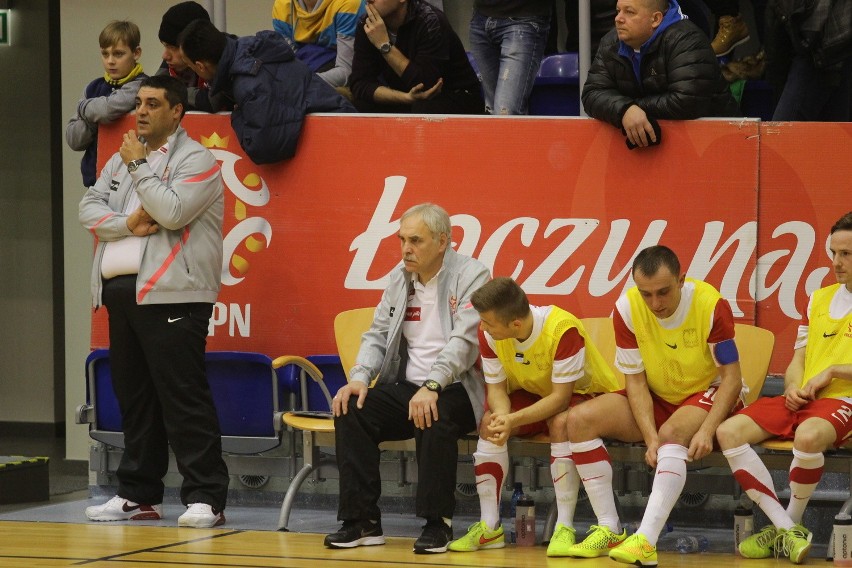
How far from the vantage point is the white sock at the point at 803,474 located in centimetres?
509

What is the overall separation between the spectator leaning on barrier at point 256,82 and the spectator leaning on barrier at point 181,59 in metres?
0.13

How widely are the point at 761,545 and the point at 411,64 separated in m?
3.25

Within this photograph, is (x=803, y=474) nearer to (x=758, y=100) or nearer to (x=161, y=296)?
(x=161, y=296)

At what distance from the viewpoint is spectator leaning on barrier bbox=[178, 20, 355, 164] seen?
6527 mm

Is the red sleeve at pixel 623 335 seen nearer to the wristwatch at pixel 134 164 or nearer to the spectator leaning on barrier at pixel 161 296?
the spectator leaning on barrier at pixel 161 296

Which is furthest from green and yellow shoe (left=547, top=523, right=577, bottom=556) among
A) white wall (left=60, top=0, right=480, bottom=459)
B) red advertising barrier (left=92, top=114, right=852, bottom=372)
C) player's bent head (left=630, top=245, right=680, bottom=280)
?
white wall (left=60, top=0, right=480, bottom=459)

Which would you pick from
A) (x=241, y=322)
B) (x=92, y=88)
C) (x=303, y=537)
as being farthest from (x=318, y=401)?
(x=92, y=88)

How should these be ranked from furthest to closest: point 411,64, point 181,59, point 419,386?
point 411,64 < point 181,59 < point 419,386

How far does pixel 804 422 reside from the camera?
16.8 ft

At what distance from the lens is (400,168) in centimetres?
666

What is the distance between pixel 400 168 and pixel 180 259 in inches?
49.8

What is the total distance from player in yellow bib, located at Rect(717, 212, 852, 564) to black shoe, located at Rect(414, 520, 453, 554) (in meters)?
1.16

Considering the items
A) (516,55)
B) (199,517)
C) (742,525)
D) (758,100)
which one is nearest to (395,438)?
(199,517)

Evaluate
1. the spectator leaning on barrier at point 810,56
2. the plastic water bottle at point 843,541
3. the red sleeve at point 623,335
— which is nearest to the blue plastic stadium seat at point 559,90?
the spectator leaning on barrier at point 810,56
